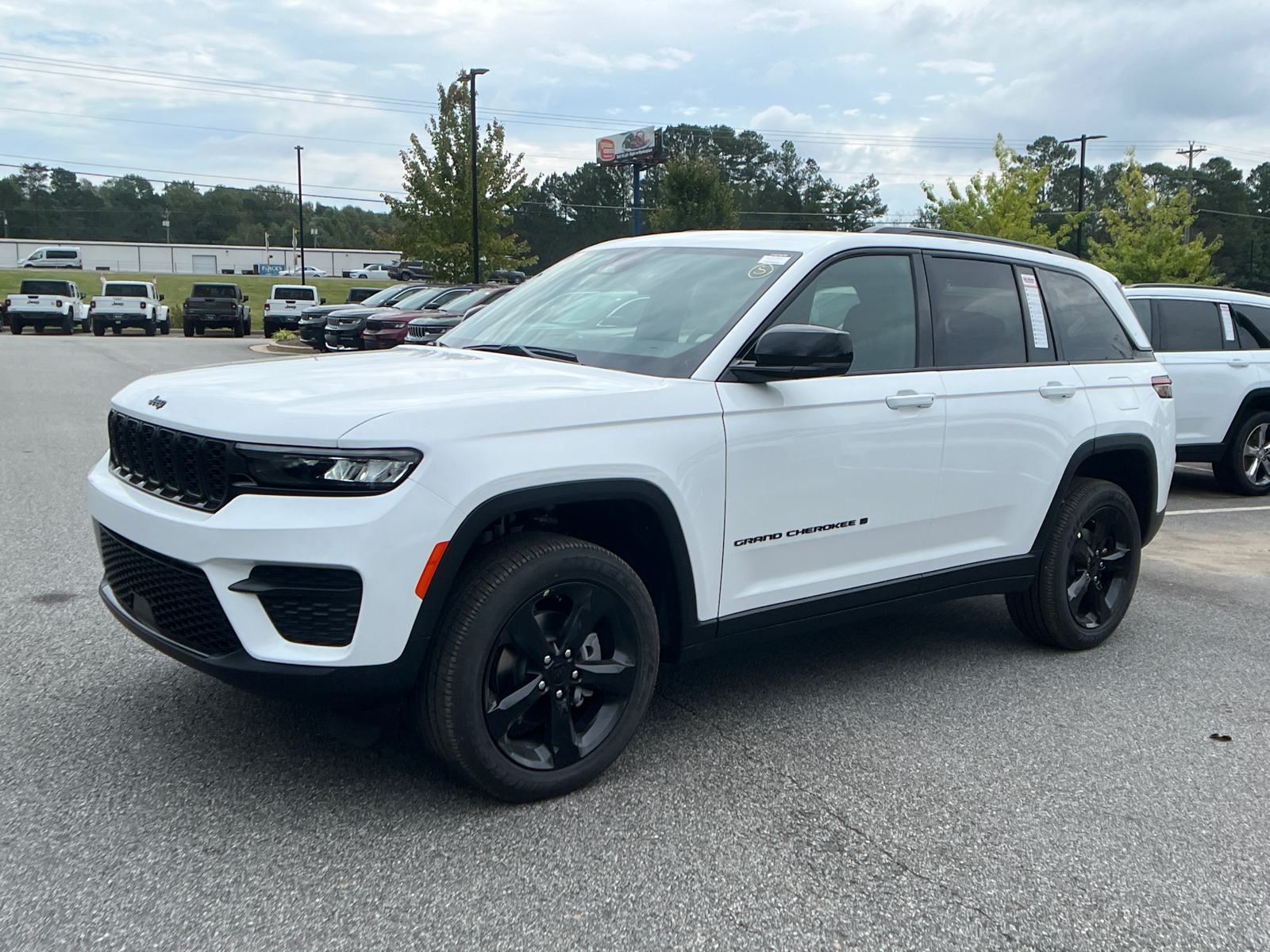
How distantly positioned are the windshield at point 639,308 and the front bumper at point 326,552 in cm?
112

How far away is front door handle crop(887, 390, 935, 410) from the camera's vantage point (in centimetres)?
416

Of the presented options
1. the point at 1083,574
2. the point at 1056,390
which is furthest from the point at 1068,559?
the point at 1056,390

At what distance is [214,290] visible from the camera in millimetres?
37531

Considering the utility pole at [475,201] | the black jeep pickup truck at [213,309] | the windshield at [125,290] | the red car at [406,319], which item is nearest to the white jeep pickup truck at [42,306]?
the windshield at [125,290]

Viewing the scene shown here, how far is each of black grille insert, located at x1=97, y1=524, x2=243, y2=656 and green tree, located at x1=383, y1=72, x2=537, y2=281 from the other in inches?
1499

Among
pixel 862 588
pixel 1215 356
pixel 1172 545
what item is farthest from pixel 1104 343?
pixel 1215 356

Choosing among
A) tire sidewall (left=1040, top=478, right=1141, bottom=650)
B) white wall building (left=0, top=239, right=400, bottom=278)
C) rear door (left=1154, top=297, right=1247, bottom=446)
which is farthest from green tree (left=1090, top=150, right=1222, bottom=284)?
white wall building (left=0, top=239, right=400, bottom=278)

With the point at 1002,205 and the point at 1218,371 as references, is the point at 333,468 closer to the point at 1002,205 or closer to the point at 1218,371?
the point at 1218,371

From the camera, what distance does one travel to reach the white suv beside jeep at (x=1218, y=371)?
9961mm

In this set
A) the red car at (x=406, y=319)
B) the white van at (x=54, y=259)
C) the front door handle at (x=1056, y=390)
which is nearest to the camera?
the front door handle at (x=1056, y=390)

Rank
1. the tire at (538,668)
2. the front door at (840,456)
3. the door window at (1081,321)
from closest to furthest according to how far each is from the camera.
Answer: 1. the tire at (538,668)
2. the front door at (840,456)
3. the door window at (1081,321)

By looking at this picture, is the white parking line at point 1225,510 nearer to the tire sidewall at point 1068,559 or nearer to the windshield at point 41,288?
the tire sidewall at point 1068,559

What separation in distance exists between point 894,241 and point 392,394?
2.26 metres

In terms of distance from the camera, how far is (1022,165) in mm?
32844
